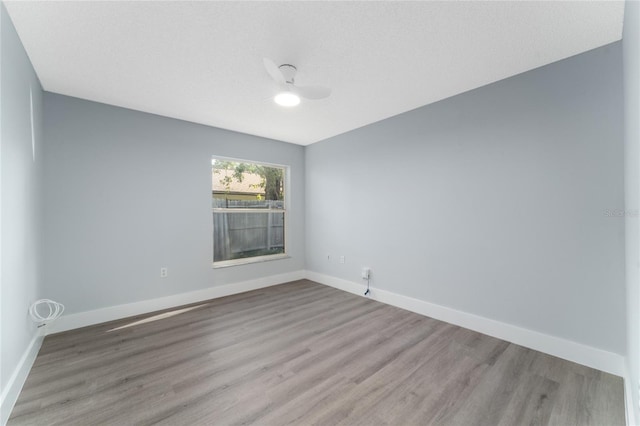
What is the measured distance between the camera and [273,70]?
1970mm

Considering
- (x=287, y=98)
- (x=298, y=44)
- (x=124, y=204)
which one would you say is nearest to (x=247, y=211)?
(x=124, y=204)

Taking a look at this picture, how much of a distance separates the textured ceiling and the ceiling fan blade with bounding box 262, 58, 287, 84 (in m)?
0.19

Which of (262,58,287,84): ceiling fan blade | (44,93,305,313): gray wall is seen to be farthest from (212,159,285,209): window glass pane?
(262,58,287,84): ceiling fan blade

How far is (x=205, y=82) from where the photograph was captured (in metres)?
2.52

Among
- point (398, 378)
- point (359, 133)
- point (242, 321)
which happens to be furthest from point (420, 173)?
point (242, 321)

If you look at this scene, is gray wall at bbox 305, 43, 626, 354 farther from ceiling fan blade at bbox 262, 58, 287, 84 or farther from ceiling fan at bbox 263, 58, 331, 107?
ceiling fan blade at bbox 262, 58, 287, 84

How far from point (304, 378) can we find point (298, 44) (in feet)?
8.35

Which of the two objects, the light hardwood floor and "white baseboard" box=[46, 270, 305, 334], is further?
"white baseboard" box=[46, 270, 305, 334]

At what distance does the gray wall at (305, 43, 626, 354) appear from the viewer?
2033mm

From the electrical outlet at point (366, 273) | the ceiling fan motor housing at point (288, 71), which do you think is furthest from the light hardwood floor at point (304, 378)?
the ceiling fan motor housing at point (288, 71)

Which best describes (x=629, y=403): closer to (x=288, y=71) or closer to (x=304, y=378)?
(x=304, y=378)

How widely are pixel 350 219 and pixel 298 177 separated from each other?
1.43m

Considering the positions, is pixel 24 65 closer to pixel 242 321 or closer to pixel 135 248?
pixel 135 248

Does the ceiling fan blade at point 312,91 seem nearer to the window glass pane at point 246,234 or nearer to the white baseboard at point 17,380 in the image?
the window glass pane at point 246,234
